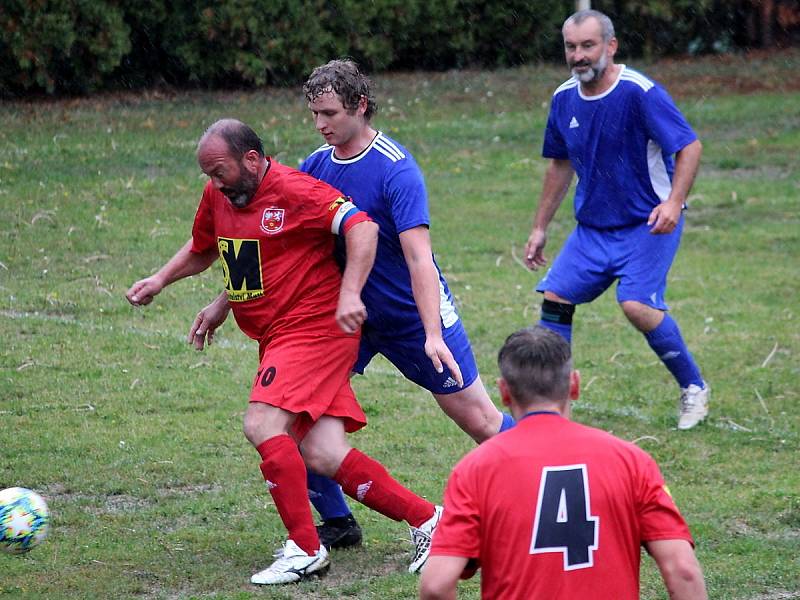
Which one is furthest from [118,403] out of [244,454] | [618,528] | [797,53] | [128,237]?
[797,53]

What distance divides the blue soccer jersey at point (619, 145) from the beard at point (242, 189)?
2.50 metres

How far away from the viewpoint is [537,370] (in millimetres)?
3359

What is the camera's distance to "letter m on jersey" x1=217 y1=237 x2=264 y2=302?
5.16 m

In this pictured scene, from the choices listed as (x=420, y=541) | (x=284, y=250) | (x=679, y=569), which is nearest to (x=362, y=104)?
(x=284, y=250)

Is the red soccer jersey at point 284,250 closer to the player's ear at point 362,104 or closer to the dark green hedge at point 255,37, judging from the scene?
the player's ear at point 362,104

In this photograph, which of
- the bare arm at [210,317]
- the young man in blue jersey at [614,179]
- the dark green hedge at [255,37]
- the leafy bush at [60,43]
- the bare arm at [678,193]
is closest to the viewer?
the bare arm at [210,317]

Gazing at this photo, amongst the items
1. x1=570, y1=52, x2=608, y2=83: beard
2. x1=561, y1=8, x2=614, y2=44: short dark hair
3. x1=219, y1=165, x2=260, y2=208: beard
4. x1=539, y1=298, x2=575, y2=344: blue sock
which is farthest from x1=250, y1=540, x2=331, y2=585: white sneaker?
x1=561, y1=8, x2=614, y2=44: short dark hair

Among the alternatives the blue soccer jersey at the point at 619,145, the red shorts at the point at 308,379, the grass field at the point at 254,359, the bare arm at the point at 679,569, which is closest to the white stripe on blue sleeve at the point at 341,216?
the red shorts at the point at 308,379

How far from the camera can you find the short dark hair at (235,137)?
5059mm

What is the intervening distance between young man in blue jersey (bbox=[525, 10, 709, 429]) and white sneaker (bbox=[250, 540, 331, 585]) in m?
2.43

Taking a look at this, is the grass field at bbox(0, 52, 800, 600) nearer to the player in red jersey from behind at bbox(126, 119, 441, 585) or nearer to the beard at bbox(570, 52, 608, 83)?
the player in red jersey from behind at bbox(126, 119, 441, 585)

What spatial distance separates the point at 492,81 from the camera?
1977 cm

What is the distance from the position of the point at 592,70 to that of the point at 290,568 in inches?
126

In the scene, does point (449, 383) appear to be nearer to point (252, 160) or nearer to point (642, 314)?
point (252, 160)
